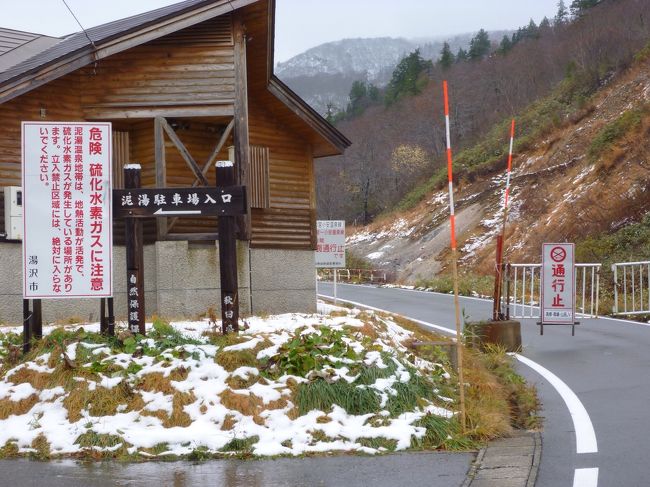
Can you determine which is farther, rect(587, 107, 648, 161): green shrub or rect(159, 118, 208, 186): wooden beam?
rect(587, 107, 648, 161): green shrub

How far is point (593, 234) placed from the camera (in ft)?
105

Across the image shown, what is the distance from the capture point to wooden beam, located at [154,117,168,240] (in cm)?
1415

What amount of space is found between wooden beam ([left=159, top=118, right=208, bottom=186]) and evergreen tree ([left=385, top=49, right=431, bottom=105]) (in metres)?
69.4

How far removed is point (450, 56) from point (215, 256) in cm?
8004

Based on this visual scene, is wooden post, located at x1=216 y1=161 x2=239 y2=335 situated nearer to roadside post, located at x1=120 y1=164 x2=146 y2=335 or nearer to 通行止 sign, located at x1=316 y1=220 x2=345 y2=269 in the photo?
roadside post, located at x1=120 y1=164 x2=146 y2=335

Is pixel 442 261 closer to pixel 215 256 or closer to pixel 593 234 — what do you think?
pixel 593 234

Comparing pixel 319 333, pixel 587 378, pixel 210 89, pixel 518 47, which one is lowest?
pixel 587 378

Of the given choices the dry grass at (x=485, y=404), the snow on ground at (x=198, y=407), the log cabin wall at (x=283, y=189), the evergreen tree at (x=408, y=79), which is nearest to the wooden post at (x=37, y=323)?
the snow on ground at (x=198, y=407)

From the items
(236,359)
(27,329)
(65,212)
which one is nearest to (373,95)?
(65,212)

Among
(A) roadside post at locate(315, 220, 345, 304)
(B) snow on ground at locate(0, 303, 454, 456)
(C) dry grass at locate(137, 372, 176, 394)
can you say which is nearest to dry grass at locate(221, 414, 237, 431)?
(B) snow on ground at locate(0, 303, 454, 456)

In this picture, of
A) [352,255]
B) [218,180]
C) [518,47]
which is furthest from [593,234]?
[518,47]

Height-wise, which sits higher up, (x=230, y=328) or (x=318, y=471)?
(x=230, y=328)

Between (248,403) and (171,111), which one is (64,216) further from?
(171,111)

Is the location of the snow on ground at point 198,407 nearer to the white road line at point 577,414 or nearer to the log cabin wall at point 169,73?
the white road line at point 577,414
